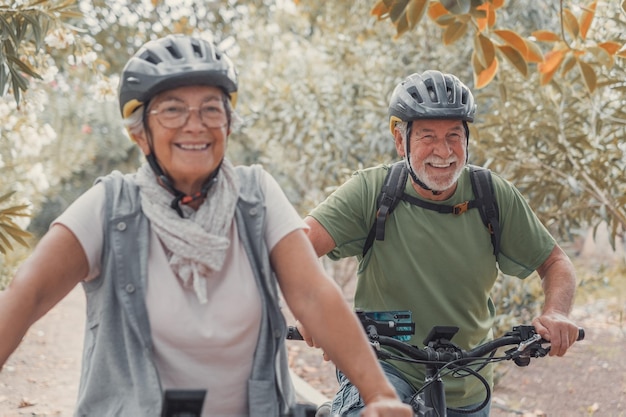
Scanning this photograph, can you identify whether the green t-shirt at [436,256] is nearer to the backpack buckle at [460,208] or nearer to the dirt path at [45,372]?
the backpack buckle at [460,208]

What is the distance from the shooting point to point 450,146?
392 cm

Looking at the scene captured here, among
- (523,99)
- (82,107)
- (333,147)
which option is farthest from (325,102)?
(82,107)

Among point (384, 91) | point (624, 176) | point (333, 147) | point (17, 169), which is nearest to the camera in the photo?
point (624, 176)

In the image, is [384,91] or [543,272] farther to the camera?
[384,91]

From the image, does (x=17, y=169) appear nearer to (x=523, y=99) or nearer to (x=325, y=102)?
(x=325, y=102)

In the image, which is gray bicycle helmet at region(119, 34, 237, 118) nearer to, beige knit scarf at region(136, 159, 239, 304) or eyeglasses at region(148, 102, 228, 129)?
eyeglasses at region(148, 102, 228, 129)

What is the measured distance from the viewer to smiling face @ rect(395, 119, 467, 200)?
3.86 meters

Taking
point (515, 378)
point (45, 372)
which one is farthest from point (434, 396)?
point (45, 372)

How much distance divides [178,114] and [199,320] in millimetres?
579

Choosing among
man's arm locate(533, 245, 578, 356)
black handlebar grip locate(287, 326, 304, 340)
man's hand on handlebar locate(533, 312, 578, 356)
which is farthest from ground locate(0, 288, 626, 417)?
black handlebar grip locate(287, 326, 304, 340)

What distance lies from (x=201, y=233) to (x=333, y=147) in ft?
24.9

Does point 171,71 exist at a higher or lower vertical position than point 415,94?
higher

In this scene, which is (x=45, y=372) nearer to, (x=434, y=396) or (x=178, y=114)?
(x=434, y=396)

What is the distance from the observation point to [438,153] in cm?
388
